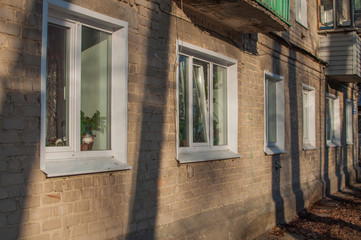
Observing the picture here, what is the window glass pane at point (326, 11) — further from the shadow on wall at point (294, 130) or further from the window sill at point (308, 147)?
the window sill at point (308, 147)

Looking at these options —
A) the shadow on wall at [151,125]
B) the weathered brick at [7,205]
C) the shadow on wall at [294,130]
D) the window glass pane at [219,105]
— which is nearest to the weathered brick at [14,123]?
the weathered brick at [7,205]

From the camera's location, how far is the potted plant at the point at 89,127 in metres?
4.31

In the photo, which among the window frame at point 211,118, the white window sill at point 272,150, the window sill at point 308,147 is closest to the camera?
the window frame at point 211,118

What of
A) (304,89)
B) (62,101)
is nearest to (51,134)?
(62,101)

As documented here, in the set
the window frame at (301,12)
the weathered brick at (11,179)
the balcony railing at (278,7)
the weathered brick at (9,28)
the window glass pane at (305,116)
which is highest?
the window frame at (301,12)

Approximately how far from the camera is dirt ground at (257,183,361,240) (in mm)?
7418

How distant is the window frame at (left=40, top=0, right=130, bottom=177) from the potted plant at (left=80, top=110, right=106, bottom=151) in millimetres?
111

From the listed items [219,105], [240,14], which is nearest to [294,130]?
[219,105]

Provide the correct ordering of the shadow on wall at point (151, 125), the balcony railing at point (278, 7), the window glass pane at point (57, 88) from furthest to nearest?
1. the balcony railing at point (278, 7)
2. the shadow on wall at point (151, 125)
3. the window glass pane at point (57, 88)

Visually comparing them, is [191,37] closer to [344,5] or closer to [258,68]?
[258,68]

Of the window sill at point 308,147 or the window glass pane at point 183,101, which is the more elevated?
the window glass pane at point 183,101

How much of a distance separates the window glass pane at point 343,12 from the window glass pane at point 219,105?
6.41m

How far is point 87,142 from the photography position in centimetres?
434

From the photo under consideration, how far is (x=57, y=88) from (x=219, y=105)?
3.35 meters
